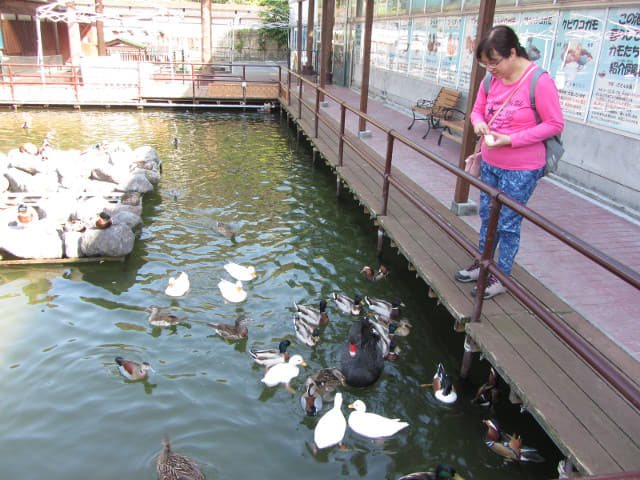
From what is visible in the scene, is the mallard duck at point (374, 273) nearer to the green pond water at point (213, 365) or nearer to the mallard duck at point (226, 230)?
the green pond water at point (213, 365)

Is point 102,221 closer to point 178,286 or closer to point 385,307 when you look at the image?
point 178,286

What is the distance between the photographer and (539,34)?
8.27m

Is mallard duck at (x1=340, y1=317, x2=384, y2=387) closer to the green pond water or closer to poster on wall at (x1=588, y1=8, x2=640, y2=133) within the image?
the green pond water

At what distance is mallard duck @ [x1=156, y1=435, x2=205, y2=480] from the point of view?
3314mm

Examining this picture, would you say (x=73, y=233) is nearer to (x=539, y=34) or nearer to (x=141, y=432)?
(x=141, y=432)

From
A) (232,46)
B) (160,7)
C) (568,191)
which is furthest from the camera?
(232,46)

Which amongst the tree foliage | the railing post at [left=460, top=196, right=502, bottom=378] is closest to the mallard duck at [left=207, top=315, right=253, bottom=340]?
the railing post at [left=460, top=196, right=502, bottom=378]

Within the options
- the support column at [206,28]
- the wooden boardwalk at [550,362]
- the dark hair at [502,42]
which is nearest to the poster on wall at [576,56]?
the wooden boardwalk at [550,362]

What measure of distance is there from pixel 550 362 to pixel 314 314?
2.34m

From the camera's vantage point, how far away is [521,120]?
3711mm

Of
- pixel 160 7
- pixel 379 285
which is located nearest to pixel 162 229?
pixel 379 285

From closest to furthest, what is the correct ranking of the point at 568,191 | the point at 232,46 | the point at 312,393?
the point at 312,393 → the point at 568,191 → the point at 232,46

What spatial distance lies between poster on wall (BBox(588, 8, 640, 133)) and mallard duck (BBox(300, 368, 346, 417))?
5.02 meters

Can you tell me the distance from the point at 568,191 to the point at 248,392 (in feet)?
18.3
